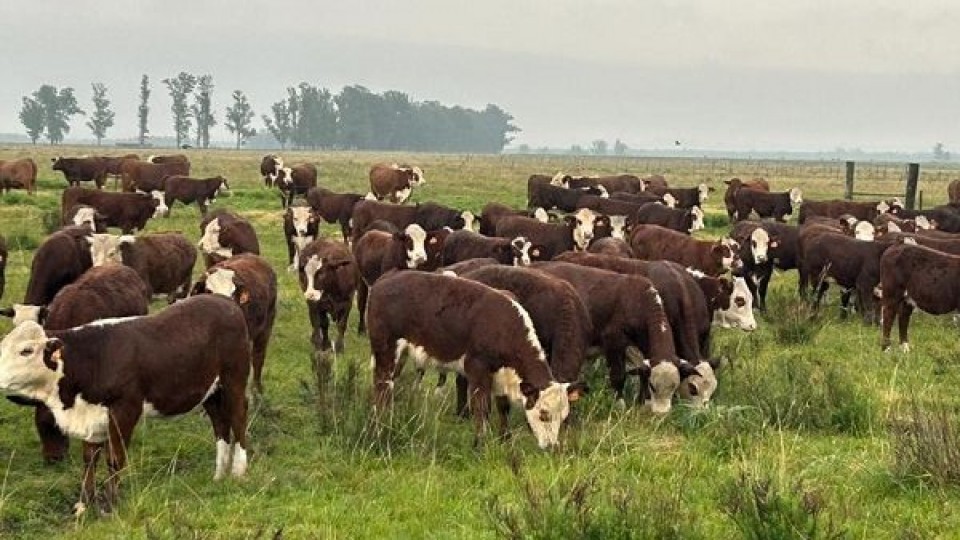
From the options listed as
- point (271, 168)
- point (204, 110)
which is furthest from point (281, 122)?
point (271, 168)

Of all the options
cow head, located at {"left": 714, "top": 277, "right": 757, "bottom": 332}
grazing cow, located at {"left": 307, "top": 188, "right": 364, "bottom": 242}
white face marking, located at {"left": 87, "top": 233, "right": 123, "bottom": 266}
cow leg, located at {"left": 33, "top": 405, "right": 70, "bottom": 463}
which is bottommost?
cow leg, located at {"left": 33, "top": 405, "right": 70, "bottom": 463}

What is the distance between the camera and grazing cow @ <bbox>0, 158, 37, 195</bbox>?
32.4 meters

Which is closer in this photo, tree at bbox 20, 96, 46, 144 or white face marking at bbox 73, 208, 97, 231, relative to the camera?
white face marking at bbox 73, 208, 97, 231

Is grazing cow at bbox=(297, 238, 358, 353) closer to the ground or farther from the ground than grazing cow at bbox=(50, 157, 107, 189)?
closer to the ground

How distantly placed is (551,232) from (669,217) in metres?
5.68

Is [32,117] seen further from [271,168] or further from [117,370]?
[117,370]

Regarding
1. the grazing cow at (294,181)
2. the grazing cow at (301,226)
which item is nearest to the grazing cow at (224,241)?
the grazing cow at (301,226)

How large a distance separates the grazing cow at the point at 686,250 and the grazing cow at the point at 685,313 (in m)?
3.75

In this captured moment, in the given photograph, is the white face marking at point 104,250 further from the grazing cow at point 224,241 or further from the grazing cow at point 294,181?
the grazing cow at point 294,181

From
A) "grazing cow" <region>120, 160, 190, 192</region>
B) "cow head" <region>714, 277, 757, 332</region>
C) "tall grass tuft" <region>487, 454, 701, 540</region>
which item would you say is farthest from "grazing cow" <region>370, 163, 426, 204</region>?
"tall grass tuft" <region>487, 454, 701, 540</region>

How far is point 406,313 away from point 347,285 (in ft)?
12.5

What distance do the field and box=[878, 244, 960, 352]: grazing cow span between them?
166 centimetres

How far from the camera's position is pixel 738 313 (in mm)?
13117

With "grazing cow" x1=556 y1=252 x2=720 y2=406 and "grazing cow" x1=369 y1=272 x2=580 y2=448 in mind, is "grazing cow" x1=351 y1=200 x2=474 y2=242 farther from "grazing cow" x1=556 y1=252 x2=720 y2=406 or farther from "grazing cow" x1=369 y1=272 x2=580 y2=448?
"grazing cow" x1=369 y1=272 x2=580 y2=448
